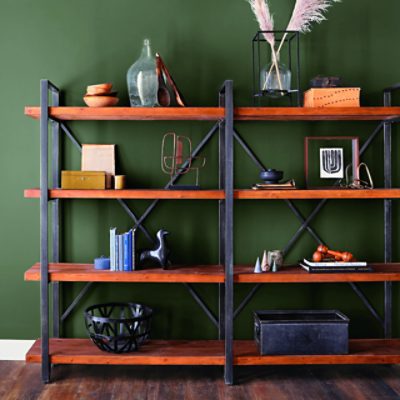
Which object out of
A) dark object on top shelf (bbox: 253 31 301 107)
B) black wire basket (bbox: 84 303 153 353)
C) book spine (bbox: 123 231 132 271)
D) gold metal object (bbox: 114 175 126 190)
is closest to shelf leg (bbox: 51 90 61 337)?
black wire basket (bbox: 84 303 153 353)

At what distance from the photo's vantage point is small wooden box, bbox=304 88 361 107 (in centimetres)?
333

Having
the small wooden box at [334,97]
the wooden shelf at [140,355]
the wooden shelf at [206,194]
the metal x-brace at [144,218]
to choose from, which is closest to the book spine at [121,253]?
the wooden shelf at [206,194]

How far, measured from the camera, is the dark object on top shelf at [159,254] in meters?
3.36

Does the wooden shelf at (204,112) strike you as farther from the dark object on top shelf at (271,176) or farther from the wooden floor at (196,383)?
the wooden floor at (196,383)

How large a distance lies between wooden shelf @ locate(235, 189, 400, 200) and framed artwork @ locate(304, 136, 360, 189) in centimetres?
41

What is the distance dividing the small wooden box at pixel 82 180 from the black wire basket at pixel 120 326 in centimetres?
76

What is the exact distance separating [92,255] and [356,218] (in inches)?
68.6

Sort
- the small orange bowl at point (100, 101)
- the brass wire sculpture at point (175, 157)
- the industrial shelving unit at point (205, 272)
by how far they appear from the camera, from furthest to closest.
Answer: the brass wire sculpture at point (175, 157) < the small orange bowl at point (100, 101) < the industrial shelving unit at point (205, 272)

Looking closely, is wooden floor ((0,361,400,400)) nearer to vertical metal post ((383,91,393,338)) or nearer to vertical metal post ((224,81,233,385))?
vertical metal post ((224,81,233,385))

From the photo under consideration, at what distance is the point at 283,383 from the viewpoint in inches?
129

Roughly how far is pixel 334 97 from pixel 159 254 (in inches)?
54.6

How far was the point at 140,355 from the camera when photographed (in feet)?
10.7

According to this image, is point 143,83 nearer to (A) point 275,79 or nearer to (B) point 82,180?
(B) point 82,180

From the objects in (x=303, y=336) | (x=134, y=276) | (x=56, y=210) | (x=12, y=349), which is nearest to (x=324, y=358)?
(x=303, y=336)
